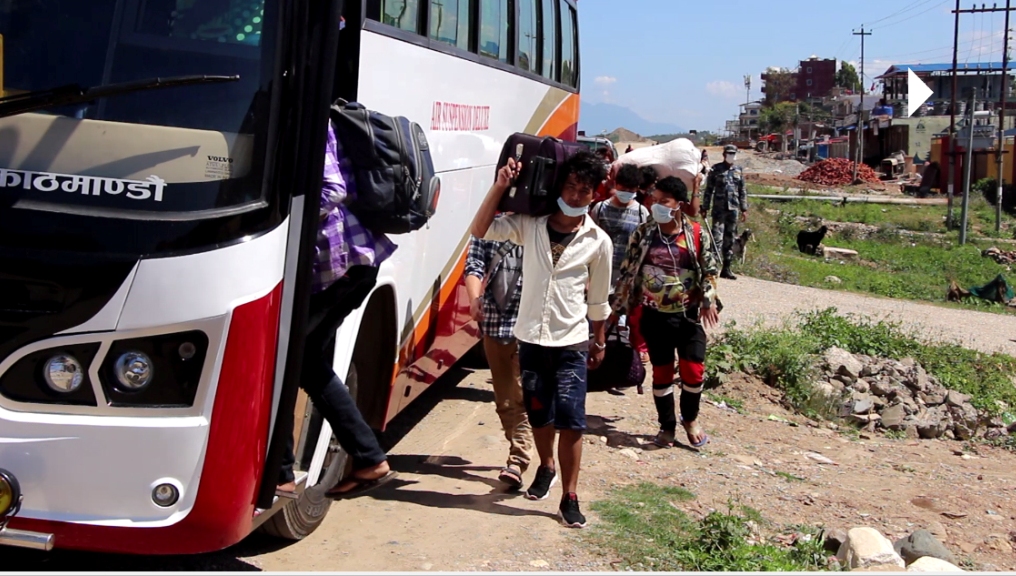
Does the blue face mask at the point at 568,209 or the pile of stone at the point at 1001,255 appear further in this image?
the pile of stone at the point at 1001,255

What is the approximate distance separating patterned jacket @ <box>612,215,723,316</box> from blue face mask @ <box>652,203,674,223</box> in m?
0.18

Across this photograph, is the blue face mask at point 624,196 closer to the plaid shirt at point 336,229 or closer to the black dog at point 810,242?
the plaid shirt at point 336,229

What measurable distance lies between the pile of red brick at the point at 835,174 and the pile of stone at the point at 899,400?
49.1 metres

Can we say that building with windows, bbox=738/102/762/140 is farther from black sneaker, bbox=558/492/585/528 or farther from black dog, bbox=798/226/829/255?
black sneaker, bbox=558/492/585/528

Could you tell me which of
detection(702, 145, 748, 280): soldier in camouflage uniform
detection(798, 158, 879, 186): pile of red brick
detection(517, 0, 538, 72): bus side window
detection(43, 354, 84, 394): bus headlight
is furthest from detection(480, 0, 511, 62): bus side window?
detection(798, 158, 879, 186): pile of red brick

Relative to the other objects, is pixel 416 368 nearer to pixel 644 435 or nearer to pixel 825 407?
pixel 644 435

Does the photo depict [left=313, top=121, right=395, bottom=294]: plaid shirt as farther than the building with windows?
No

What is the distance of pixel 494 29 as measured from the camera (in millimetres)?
7484

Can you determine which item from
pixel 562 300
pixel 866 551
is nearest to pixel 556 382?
pixel 562 300

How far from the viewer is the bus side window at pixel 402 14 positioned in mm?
5102

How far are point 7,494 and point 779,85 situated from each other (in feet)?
479

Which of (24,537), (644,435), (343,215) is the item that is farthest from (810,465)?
(24,537)

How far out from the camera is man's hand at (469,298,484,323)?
6.09 meters

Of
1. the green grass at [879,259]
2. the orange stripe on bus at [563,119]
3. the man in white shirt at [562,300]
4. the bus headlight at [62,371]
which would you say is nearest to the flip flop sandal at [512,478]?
the man in white shirt at [562,300]
